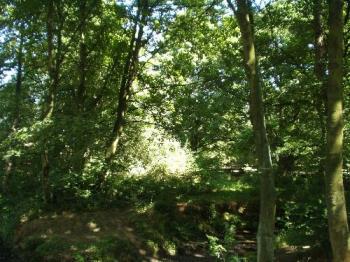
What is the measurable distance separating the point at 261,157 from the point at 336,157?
1243mm

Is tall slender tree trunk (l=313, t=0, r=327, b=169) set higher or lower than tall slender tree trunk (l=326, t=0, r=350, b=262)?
higher

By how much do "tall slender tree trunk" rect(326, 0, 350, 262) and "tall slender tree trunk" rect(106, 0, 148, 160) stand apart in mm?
8563

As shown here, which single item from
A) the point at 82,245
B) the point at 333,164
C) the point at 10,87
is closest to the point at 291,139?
the point at 333,164

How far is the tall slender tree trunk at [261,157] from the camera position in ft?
23.2

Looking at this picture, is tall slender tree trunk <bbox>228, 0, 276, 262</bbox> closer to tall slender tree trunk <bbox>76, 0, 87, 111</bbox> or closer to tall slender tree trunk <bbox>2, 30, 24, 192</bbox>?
tall slender tree trunk <bbox>76, 0, 87, 111</bbox>

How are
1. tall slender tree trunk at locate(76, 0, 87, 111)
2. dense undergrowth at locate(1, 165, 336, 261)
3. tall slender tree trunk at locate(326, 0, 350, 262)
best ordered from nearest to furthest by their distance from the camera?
tall slender tree trunk at locate(326, 0, 350, 262) < dense undergrowth at locate(1, 165, 336, 261) < tall slender tree trunk at locate(76, 0, 87, 111)

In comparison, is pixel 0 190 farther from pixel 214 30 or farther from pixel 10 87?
pixel 214 30

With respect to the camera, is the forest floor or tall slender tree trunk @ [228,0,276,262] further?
the forest floor

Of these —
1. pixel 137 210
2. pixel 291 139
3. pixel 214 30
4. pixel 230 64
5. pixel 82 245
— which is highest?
pixel 214 30

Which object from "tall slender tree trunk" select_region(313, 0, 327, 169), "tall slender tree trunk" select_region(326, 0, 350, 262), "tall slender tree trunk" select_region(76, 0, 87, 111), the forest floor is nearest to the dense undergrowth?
the forest floor

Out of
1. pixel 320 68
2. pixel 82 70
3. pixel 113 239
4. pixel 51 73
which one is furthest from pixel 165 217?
pixel 82 70

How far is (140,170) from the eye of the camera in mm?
16859

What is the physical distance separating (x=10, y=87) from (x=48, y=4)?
661 cm

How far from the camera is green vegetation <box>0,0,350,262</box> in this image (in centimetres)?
926
